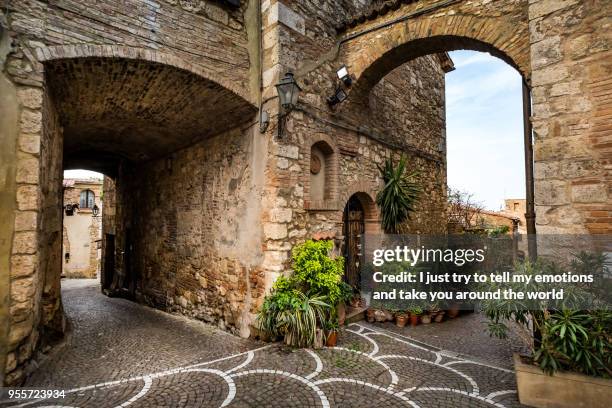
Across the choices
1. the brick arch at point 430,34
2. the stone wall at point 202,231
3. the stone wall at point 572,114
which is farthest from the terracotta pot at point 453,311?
the brick arch at point 430,34

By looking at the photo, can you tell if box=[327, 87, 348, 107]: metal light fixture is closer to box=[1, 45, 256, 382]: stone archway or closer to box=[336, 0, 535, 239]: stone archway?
box=[336, 0, 535, 239]: stone archway

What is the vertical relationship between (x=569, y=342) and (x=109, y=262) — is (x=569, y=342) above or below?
above

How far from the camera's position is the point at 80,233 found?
16.8 m

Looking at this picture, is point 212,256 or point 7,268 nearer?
point 7,268

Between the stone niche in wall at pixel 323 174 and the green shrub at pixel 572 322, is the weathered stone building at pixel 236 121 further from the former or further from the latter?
the green shrub at pixel 572 322

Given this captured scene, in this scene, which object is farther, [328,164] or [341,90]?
[328,164]

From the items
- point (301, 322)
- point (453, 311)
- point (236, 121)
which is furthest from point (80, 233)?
point (453, 311)

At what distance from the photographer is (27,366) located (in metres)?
3.52

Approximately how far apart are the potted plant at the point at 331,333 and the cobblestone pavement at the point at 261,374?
12cm

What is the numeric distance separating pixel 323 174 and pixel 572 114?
11.3 ft

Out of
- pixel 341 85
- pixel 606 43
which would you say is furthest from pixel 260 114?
pixel 606 43

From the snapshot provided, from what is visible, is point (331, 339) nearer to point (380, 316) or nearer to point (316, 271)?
point (316, 271)

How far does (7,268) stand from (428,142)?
28.4 feet

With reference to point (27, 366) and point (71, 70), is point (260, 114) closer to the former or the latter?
point (71, 70)
